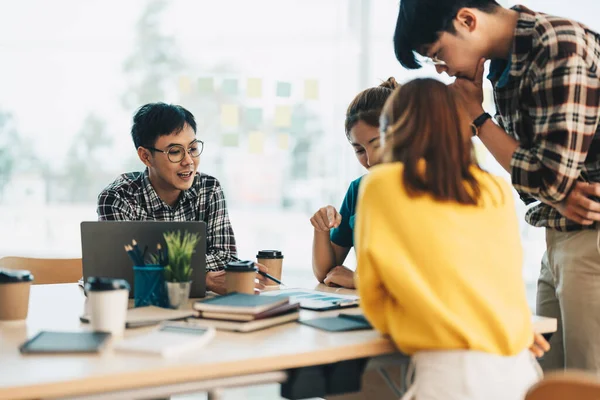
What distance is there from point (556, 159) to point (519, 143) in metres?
0.14

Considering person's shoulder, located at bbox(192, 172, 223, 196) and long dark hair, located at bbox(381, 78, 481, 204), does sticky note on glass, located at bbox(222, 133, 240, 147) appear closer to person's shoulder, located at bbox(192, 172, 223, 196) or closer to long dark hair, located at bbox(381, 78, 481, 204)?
person's shoulder, located at bbox(192, 172, 223, 196)

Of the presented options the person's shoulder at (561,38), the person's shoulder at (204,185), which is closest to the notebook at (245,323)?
the person's shoulder at (561,38)

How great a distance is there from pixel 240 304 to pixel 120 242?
448 mm

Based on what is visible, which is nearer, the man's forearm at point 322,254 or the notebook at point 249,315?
the notebook at point 249,315

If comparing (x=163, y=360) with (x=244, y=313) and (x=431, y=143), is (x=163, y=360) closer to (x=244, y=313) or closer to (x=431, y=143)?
(x=244, y=313)

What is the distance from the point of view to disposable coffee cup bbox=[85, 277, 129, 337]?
1617mm

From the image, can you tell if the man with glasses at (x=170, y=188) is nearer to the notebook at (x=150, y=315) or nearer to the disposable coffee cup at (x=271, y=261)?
the disposable coffee cup at (x=271, y=261)

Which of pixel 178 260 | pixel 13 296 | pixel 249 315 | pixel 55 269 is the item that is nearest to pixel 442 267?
pixel 249 315

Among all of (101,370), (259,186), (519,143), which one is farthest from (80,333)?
(259,186)

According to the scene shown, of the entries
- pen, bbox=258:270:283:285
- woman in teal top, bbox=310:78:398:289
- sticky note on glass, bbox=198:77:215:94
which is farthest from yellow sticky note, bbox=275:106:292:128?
pen, bbox=258:270:283:285

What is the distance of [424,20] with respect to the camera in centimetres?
200

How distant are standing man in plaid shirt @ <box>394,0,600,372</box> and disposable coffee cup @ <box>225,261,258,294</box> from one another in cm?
75

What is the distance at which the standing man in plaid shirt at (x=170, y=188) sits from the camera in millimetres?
2691

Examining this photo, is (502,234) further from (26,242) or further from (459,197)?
(26,242)
